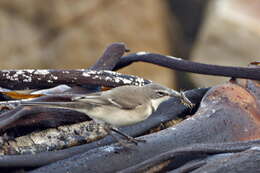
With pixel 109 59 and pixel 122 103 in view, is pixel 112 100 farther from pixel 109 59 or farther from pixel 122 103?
pixel 109 59

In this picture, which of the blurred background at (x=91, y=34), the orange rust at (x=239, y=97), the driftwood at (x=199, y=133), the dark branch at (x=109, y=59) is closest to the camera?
the driftwood at (x=199, y=133)

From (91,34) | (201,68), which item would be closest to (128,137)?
(201,68)

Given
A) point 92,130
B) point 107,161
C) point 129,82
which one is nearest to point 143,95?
point 129,82

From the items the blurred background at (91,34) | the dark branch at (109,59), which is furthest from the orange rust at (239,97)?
the blurred background at (91,34)

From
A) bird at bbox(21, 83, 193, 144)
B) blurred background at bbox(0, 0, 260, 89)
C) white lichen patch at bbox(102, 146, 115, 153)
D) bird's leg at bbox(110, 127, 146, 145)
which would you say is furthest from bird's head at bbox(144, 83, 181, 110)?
blurred background at bbox(0, 0, 260, 89)

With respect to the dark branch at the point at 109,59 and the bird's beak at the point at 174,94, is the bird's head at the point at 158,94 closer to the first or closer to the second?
the bird's beak at the point at 174,94
